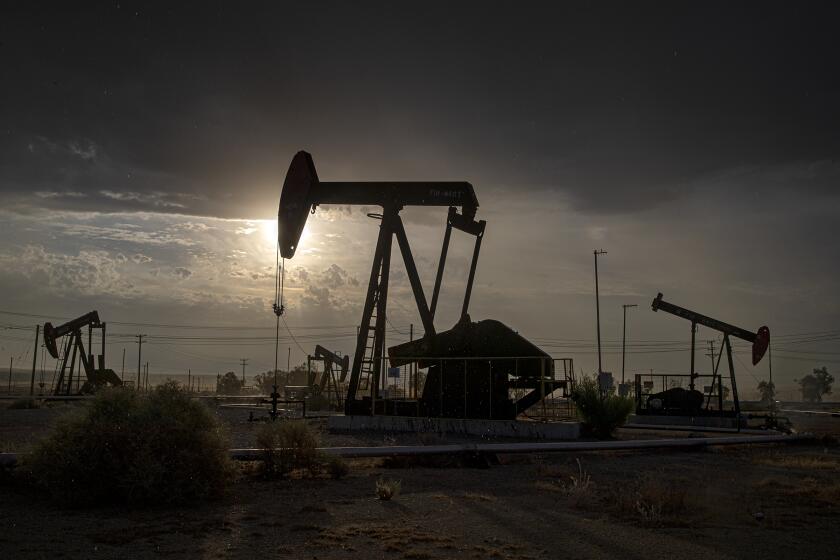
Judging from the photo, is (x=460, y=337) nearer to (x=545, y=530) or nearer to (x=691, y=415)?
(x=691, y=415)

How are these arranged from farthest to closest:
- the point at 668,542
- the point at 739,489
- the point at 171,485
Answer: the point at 739,489
the point at 171,485
the point at 668,542

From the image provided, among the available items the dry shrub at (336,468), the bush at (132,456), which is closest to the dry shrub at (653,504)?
the dry shrub at (336,468)

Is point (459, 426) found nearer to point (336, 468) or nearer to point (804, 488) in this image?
point (336, 468)

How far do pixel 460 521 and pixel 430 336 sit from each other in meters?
12.4

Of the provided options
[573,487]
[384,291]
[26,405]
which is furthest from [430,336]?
[26,405]

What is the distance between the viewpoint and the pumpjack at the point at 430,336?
58.3 ft

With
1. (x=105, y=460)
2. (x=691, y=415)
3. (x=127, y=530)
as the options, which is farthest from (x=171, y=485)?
(x=691, y=415)

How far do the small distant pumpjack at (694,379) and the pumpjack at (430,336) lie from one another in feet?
26.8

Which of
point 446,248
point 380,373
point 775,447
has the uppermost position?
point 446,248

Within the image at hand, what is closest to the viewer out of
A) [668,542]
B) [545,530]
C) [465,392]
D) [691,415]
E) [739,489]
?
[668,542]

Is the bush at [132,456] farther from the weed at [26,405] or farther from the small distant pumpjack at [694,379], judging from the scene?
the weed at [26,405]

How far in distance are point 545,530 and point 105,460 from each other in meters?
4.46

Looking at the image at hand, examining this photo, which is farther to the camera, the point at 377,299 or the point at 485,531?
the point at 377,299

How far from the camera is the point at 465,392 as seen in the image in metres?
17.9
